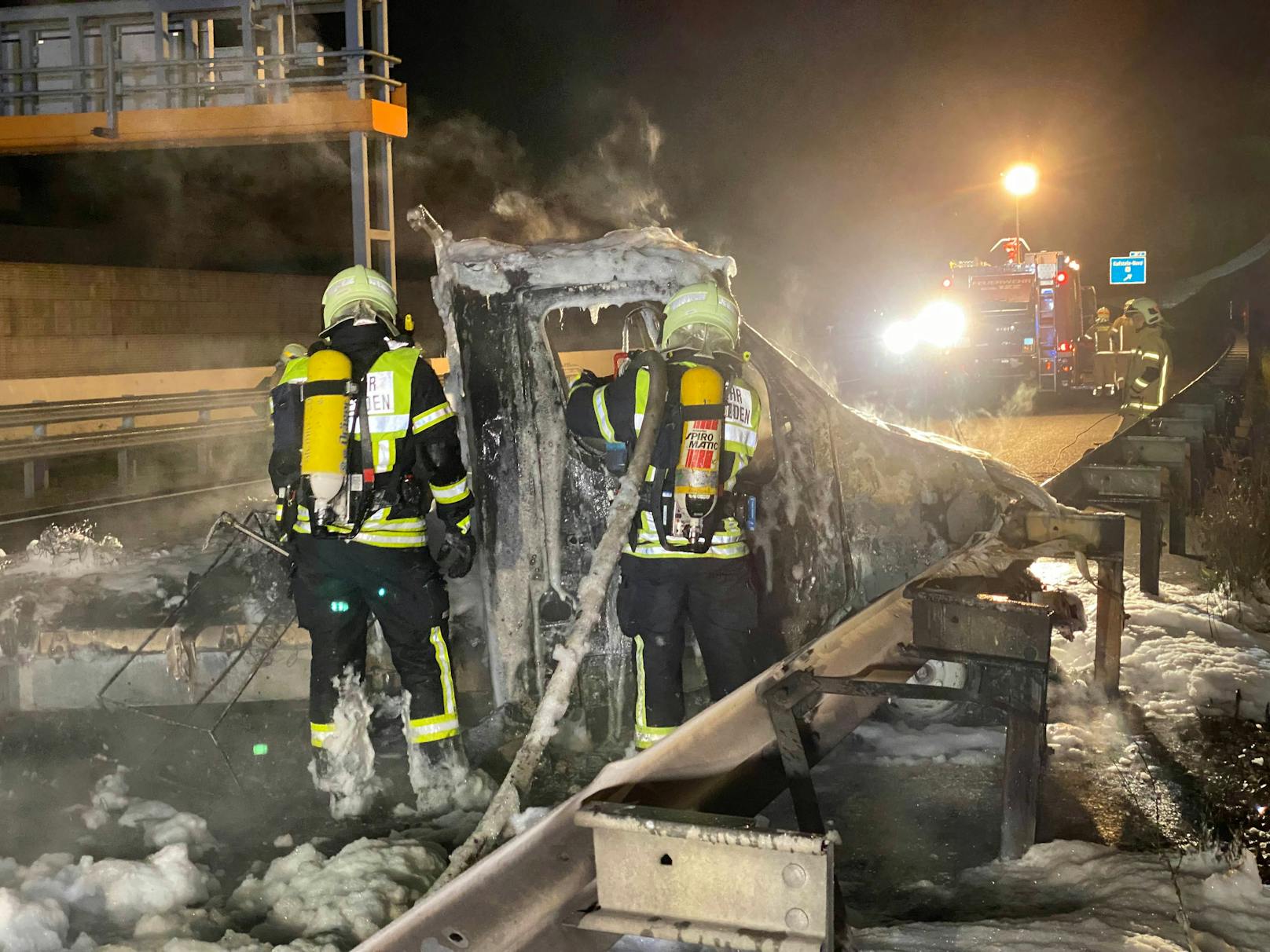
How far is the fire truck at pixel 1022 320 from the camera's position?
18.0 m

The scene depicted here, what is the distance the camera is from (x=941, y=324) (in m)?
18.1

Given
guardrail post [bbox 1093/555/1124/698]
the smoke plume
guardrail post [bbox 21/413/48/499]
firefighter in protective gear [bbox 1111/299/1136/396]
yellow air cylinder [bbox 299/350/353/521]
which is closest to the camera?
yellow air cylinder [bbox 299/350/353/521]

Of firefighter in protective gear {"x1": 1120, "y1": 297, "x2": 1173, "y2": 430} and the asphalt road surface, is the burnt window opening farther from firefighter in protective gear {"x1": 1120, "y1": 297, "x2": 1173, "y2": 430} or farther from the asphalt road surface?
firefighter in protective gear {"x1": 1120, "y1": 297, "x2": 1173, "y2": 430}

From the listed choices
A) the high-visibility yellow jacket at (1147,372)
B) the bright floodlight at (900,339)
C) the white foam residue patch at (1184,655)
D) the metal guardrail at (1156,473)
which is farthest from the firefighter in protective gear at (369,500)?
the bright floodlight at (900,339)

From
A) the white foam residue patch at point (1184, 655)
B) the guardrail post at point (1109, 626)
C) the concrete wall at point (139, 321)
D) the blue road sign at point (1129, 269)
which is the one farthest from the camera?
the blue road sign at point (1129, 269)

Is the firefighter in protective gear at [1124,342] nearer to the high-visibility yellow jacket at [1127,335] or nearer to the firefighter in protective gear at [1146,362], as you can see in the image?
the high-visibility yellow jacket at [1127,335]

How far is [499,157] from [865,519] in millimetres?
11123

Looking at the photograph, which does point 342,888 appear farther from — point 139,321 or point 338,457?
point 139,321

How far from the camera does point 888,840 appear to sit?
3.70 m

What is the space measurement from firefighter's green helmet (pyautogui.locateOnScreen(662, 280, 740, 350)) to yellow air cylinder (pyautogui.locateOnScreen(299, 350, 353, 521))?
120 centimetres

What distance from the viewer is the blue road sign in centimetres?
3844

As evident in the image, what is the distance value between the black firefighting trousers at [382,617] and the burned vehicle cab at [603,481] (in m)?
0.30

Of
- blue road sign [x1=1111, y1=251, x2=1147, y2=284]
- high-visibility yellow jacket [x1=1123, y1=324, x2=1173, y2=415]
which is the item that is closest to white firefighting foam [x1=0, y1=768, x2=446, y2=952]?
high-visibility yellow jacket [x1=1123, y1=324, x2=1173, y2=415]

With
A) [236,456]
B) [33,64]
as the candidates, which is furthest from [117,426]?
[33,64]
